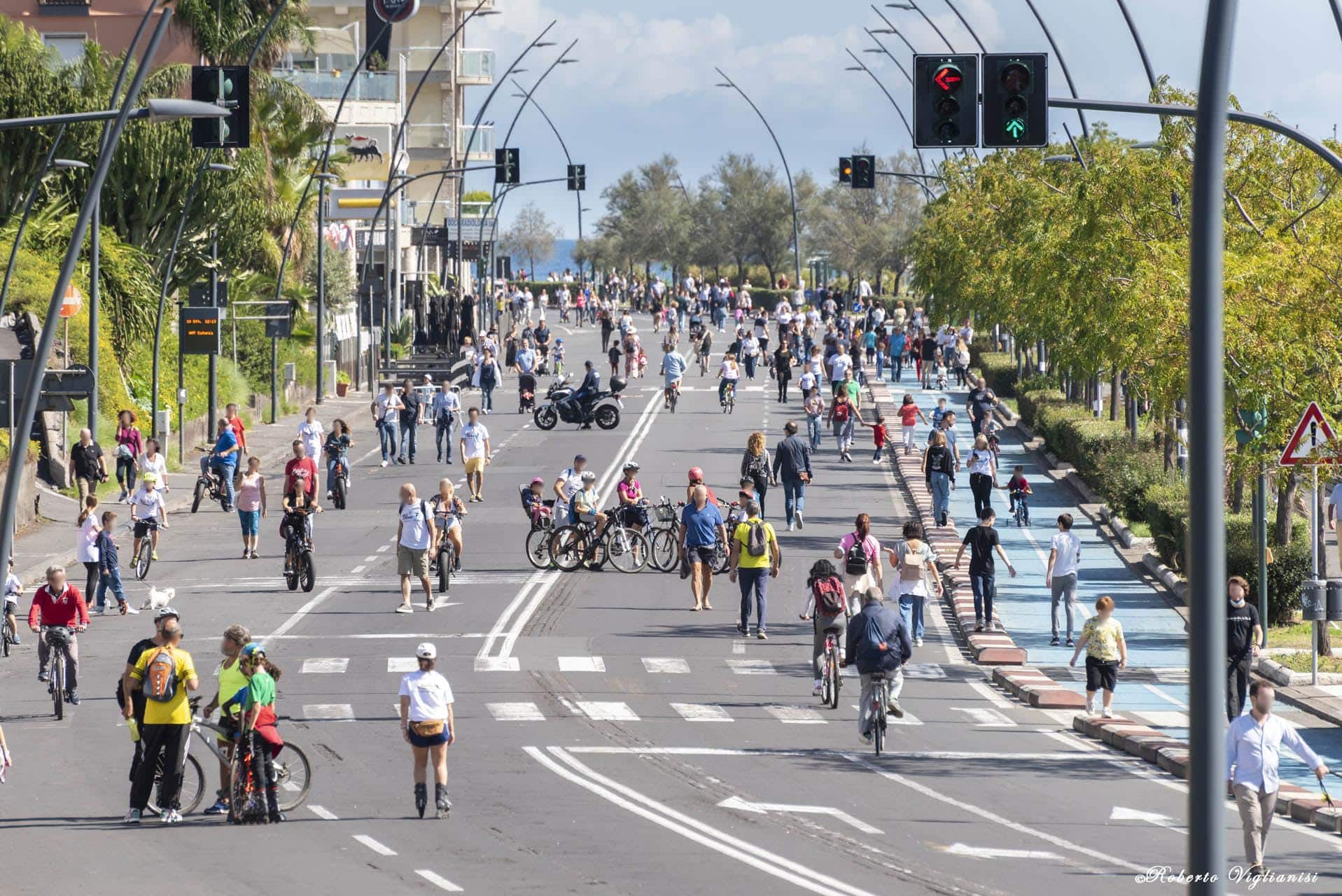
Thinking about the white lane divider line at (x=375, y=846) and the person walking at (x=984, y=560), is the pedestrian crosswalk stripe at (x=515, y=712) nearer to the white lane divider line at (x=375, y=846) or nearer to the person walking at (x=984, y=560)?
the white lane divider line at (x=375, y=846)

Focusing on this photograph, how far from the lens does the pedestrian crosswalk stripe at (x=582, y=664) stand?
23.1 meters

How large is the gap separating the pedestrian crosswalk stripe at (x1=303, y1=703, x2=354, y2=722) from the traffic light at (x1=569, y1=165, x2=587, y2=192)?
206ft

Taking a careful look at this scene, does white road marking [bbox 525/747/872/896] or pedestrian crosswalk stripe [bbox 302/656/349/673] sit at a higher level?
pedestrian crosswalk stripe [bbox 302/656/349/673]

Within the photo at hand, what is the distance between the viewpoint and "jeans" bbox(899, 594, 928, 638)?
2409cm

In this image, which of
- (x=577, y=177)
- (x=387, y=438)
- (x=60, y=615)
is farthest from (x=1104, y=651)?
(x=577, y=177)

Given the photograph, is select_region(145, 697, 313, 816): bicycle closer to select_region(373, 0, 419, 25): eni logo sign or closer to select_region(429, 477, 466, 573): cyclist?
select_region(429, 477, 466, 573): cyclist

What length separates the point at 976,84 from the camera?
17359mm

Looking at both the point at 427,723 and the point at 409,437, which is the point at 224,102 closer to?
the point at 427,723

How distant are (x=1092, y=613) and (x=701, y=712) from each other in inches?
351

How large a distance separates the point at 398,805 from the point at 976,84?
7.42 meters

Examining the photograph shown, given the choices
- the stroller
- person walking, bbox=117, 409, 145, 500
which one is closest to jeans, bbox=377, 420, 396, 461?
person walking, bbox=117, 409, 145, 500

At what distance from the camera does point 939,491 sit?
34.1 m

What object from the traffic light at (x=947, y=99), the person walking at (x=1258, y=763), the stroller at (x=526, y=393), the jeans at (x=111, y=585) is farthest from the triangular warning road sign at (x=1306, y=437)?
the stroller at (x=526, y=393)

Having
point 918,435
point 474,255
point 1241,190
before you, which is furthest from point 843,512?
point 474,255
